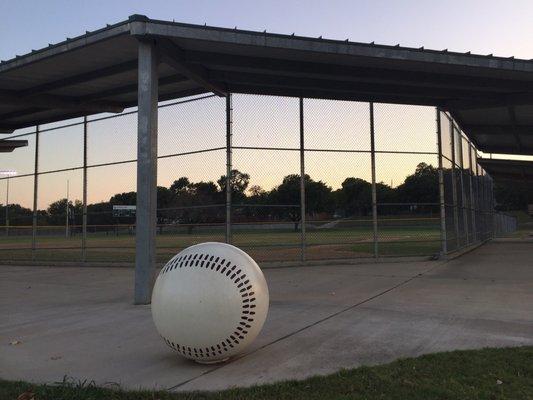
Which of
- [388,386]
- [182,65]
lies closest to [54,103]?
[182,65]

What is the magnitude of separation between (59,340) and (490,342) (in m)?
5.07

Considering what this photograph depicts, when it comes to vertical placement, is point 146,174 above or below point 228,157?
below

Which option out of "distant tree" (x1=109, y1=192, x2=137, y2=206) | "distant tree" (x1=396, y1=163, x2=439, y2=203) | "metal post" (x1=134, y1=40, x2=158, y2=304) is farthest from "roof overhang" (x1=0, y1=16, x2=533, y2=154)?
"distant tree" (x1=109, y1=192, x2=137, y2=206)

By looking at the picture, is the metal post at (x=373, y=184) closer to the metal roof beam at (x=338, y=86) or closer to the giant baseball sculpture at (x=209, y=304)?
the metal roof beam at (x=338, y=86)

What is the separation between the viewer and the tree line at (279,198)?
546 inches

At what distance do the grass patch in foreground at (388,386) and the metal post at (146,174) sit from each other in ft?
14.6

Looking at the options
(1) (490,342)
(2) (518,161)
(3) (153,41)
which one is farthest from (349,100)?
(2) (518,161)

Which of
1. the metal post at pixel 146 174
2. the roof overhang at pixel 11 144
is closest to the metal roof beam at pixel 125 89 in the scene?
the metal post at pixel 146 174

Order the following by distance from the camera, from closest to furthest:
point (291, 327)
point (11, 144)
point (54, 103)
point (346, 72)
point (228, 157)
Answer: point (291, 327), point (346, 72), point (228, 157), point (54, 103), point (11, 144)

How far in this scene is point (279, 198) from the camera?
14906mm

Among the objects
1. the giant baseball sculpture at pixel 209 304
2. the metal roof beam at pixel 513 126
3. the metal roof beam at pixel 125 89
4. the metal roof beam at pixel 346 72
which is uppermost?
the metal roof beam at pixel 125 89

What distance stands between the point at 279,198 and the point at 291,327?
8597 mm

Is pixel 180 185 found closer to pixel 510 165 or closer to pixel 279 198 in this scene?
pixel 279 198

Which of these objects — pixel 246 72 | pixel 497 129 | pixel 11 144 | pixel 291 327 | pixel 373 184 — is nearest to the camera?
pixel 291 327
